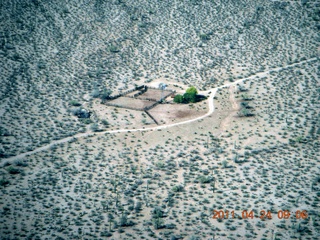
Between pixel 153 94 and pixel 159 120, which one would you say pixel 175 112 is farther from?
pixel 153 94

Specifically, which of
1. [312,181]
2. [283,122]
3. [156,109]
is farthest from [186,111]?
[312,181]

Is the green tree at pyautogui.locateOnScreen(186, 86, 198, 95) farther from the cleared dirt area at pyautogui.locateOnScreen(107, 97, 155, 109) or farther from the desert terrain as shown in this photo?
the cleared dirt area at pyautogui.locateOnScreen(107, 97, 155, 109)

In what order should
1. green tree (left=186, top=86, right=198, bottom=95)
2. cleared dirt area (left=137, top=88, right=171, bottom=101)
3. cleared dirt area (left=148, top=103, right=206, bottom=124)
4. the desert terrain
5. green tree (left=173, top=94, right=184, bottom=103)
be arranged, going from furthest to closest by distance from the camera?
cleared dirt area (left=137, top=88, right=171, bottom=101)
green tree (left=173, top=94, right=184, bottom=103)
green tree (left=186, top=86, right=198, bottom=95)
cleared dirt area (left=148, top=103, right=206, bottom=124)
the desert terrain

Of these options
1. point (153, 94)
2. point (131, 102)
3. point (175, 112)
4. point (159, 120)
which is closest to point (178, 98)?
point (175, 112)

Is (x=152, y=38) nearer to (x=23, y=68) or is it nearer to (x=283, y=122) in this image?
(x=23, y=68)
